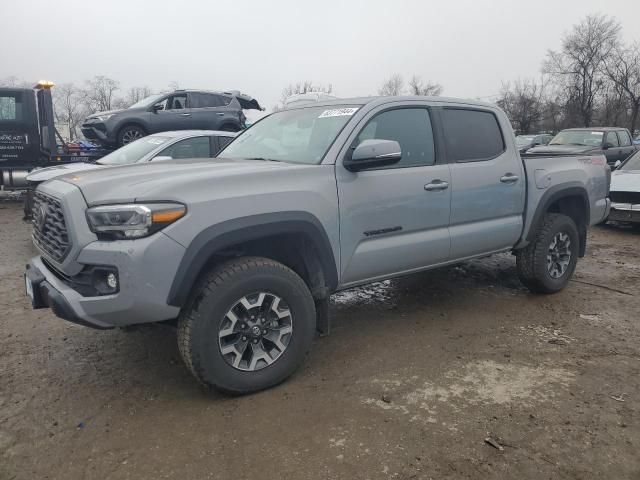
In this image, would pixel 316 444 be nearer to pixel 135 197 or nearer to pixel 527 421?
pixel 527 421

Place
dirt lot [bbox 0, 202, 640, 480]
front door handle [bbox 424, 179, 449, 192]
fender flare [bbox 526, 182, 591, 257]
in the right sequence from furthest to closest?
fender flare [bbox 526, 182, 591, 257]
front door handle [bbox 424, 179, 449, 192]
dirt lot [bbox 0, 202, 640, 480]

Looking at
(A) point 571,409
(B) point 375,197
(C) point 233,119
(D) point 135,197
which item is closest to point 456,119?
(B) point 375,197

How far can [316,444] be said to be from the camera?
265 cm

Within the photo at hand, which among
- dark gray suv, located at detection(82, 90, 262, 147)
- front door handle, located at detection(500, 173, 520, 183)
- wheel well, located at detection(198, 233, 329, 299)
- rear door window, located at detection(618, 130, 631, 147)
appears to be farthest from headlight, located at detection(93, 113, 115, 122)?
rear door window, located at detection(618, 130, 631, 147)

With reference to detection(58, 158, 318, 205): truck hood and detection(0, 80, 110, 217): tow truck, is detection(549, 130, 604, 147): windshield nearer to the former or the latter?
detection(0, 80, 110, 217): tow truck

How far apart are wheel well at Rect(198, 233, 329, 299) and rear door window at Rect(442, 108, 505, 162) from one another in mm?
1556

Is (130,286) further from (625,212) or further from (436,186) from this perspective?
(625,212)

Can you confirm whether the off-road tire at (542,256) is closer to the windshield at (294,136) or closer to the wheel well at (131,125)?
the windshield at (294,136)

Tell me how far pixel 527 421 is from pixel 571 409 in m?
0.34

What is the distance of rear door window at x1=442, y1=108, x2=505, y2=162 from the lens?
423 centimetres

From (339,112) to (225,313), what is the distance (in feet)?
5.88

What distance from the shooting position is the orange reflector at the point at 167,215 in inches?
107

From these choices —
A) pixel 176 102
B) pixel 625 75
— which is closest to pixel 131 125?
pixel 176 102

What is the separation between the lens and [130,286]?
266 centimetres
